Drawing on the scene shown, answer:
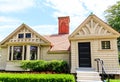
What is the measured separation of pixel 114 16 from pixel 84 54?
1971 centimetres

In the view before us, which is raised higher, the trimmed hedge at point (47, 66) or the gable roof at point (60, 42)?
the gable roof at point (60, 42)

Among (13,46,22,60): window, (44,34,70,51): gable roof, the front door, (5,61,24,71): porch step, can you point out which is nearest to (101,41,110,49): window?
the front door

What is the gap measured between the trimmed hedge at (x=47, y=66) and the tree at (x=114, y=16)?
1846 centimetres

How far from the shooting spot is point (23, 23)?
19391 millimetres

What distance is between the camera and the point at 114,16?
3303 centimetres

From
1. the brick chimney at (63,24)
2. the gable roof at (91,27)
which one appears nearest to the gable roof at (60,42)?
the brick chimney at (63,24)

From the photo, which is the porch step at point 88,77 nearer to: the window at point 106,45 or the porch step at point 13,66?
the window at point 106,45

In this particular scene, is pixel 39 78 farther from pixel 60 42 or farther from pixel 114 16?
pixel 114 16

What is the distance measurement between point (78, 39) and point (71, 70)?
307 centimetres

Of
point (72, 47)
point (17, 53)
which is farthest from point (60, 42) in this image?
point (17, 53)

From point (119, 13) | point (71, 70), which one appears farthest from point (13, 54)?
point (119, 13)

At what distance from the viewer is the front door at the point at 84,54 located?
53.1 feet

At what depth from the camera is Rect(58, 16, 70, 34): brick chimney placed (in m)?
23.9

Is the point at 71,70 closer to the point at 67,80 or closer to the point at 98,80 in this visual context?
the point at 98,80
